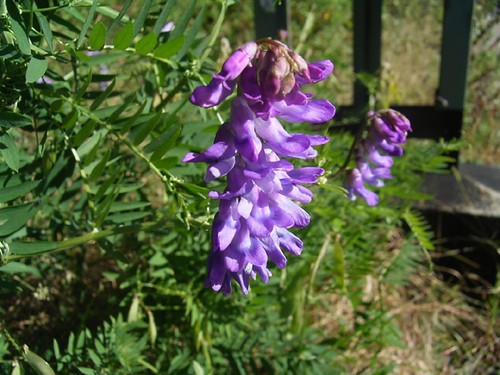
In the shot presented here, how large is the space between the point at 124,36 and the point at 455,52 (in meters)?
1.74

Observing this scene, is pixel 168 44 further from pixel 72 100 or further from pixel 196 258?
pixel 196 258

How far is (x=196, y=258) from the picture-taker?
1401mm

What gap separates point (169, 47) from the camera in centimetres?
98

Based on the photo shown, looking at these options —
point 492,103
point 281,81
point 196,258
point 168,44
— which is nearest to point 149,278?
point 196,258

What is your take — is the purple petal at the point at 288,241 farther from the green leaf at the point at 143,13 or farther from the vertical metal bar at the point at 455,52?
the vertical metal bar at the point at 455,52

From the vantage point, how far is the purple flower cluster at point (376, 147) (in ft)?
3.83

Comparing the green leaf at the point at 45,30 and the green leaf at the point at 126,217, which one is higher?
the green leaf at the point at 45,30

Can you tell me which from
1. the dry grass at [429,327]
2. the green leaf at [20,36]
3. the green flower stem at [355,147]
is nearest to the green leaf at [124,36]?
the green leaf at [20,36]

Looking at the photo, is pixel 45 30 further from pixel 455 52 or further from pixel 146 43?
pixel 455 52

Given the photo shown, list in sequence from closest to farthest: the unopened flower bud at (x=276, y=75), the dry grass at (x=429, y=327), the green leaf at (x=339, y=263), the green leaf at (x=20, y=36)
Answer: the unopened flower bud at (x=276, y=75) → the green leaf at (x=20, y=36) → the green leaf at (x=339, y=263) → the dry grass at (x=429, y=327)

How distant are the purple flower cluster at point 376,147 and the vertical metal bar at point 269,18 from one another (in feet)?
3.57

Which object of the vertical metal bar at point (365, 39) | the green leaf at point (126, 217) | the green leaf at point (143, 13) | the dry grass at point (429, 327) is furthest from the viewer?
the vertical metal bar at point (365, 39)

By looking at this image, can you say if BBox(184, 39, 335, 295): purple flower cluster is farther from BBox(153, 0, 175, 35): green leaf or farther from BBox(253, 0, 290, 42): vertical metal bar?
BBox(253, 0, 290, 42): vertical metal bar

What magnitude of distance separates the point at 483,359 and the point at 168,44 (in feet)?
5.27
